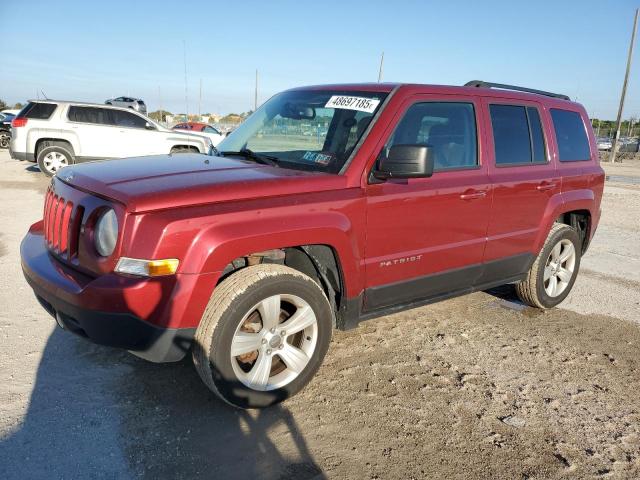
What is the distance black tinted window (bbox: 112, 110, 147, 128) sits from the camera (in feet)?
39.8

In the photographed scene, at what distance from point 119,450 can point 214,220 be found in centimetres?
125

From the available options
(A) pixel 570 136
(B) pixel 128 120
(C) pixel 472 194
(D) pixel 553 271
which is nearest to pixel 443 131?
(C) pixel 472 194

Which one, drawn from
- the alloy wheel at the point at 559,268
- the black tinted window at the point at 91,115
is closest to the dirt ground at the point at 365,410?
the alloy wheel at the point at 559,268

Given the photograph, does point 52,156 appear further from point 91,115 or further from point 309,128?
point 309,128

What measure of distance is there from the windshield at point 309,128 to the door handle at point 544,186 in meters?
1.69

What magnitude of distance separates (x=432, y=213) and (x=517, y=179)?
991 mm

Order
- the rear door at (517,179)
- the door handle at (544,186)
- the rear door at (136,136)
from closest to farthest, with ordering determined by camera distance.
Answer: the rear door at (517,179) < the door handle at (544,186) < the rear door at (136,136)

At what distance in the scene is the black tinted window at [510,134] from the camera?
156 inches

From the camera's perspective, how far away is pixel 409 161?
3.00 metres

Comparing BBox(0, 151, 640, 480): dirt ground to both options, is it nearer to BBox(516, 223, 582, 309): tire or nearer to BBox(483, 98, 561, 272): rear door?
BBox(516, 223, 582, 309): tire

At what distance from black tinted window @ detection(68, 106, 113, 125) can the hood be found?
9.54 meters

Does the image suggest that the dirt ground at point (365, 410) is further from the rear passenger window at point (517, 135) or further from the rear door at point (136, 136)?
the rear door at point (136, 136)

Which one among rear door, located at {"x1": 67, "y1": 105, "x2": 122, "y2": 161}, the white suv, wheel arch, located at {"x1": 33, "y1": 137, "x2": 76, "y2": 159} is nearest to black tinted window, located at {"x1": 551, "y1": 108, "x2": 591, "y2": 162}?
the white suv

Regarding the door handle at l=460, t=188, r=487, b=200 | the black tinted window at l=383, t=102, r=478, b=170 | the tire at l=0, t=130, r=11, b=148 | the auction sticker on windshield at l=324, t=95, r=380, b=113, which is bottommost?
the tire at l=0, t=130, r=11, b=148
